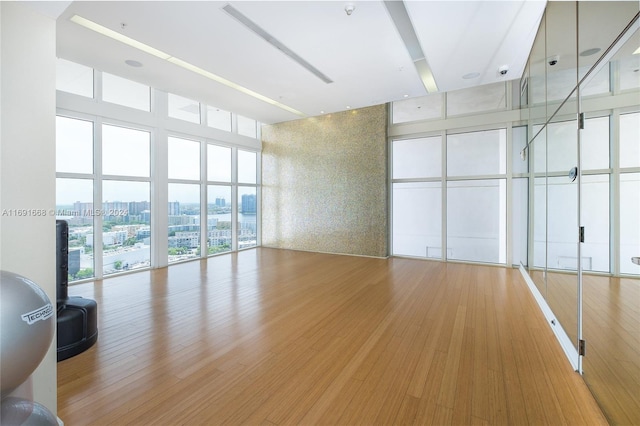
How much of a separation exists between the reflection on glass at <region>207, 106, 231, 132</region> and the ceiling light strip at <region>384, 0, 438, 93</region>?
5.37 metres

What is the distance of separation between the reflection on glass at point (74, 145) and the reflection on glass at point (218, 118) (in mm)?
2844

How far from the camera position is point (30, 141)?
174 cm

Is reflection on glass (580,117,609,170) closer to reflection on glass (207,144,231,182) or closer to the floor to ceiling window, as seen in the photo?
the floor to ceiling window

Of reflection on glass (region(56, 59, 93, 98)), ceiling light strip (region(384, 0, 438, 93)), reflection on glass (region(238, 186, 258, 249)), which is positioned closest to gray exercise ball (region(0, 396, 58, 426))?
ceiling light strip (region(384, 0, 438, 93))

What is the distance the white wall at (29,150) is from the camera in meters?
1.63

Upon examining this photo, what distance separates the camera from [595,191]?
2289 millimetres

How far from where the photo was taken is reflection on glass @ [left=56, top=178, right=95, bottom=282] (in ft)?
16.9

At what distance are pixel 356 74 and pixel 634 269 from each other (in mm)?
4913

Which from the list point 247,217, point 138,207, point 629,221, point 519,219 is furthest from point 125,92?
point 519,219

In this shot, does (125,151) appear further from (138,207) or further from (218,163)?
(218,163)

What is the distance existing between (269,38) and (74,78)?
3.87m

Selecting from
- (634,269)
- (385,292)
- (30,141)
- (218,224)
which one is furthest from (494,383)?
(218,224)

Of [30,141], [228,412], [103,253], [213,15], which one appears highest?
[213,15]

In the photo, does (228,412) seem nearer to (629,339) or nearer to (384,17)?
(629,339)
